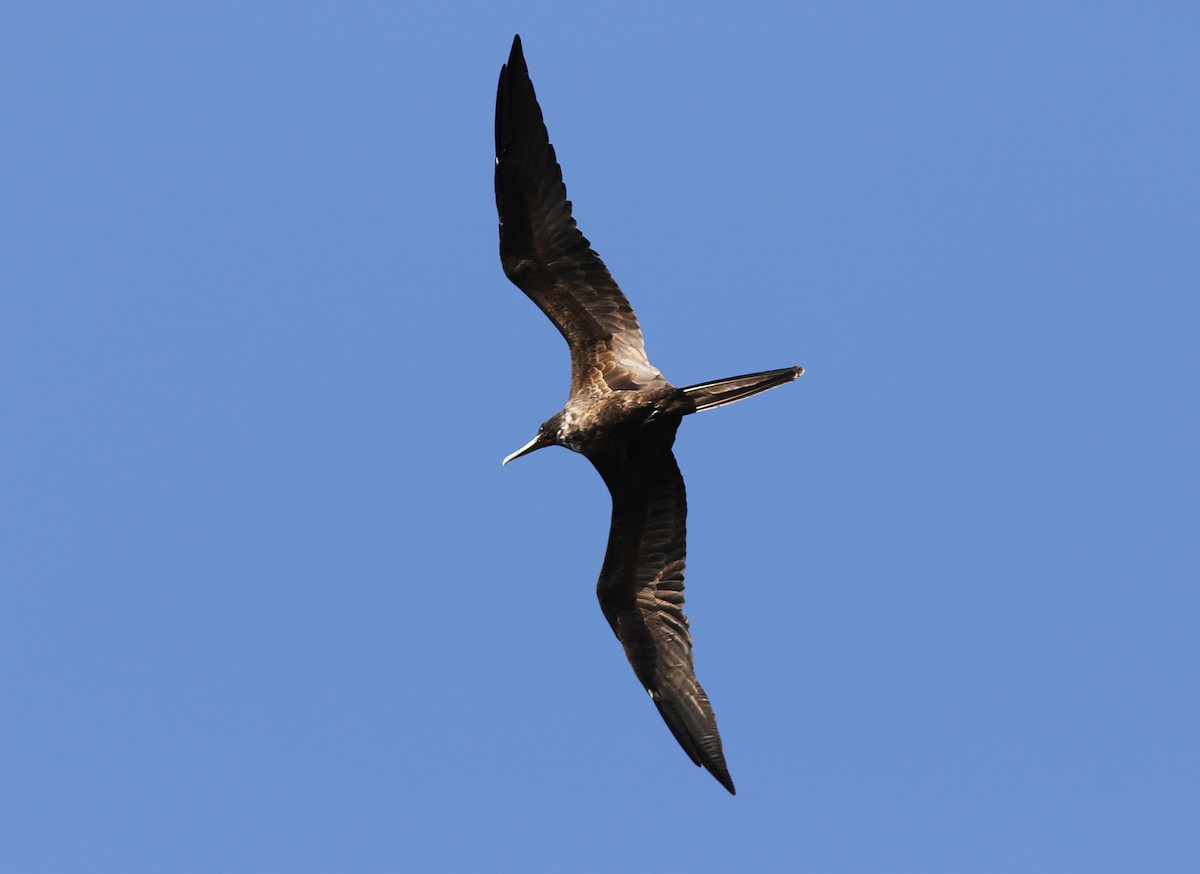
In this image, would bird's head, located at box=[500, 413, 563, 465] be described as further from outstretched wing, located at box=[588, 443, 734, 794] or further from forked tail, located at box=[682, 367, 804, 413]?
forked tail, located at box=[682, 367, 804, 413]

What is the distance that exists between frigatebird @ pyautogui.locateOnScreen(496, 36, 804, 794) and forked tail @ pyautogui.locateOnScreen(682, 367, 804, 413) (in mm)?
19

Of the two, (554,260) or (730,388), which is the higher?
(554,260)

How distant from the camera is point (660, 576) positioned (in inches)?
592

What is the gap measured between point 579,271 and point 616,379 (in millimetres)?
1181

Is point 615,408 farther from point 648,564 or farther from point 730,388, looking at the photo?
point 648,564

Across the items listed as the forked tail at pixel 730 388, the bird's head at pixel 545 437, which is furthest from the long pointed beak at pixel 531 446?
the forked tail at pixel 730 388

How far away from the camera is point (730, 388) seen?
46.7ft

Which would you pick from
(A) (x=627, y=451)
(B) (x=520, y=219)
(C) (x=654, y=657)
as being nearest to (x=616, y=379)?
(A) (x=627, y=451)

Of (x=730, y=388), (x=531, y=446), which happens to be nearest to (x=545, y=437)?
(x=531, y=446)

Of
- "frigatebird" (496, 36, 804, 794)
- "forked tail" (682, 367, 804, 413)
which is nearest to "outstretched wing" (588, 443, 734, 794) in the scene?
"frigatebird" (496, 36, 804, 794)

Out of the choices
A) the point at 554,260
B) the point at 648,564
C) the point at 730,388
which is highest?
the point at 554,260

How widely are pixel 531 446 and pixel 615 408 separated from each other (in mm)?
1398

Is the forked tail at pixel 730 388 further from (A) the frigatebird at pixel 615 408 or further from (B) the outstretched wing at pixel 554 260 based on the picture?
(B) the outstretched wing at pixel 554 260

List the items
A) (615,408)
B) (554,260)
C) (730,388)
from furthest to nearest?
(554,260) → (615,408) → (730,388)
